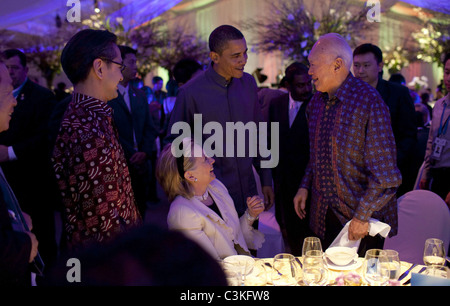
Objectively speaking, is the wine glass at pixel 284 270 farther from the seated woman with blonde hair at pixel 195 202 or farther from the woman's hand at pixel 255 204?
the woman's hand at pixel 255 204

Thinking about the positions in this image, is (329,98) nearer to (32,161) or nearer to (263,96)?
(32,161)

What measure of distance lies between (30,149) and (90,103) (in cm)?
172

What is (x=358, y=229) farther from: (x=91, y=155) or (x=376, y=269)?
(x=91, y=155)

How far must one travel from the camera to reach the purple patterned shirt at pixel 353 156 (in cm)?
202

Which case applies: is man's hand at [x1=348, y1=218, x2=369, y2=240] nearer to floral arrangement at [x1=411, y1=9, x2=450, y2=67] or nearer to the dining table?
the dining table

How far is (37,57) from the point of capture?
950 cm

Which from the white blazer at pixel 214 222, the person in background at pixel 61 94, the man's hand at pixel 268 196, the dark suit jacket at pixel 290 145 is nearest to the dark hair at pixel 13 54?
the white blazer at pixel 214 222

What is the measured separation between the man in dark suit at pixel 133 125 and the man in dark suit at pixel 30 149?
56cm

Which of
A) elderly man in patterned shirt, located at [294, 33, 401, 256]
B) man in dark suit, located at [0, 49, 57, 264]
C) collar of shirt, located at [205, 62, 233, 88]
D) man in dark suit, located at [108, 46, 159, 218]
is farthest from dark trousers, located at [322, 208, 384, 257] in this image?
man in dark suit, located at [0, 49, 57, 264]

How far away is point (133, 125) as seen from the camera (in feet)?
12.4

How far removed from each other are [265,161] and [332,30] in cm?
377

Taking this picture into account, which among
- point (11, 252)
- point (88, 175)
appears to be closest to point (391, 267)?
point (88, 175)

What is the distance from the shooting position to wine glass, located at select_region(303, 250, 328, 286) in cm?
162
